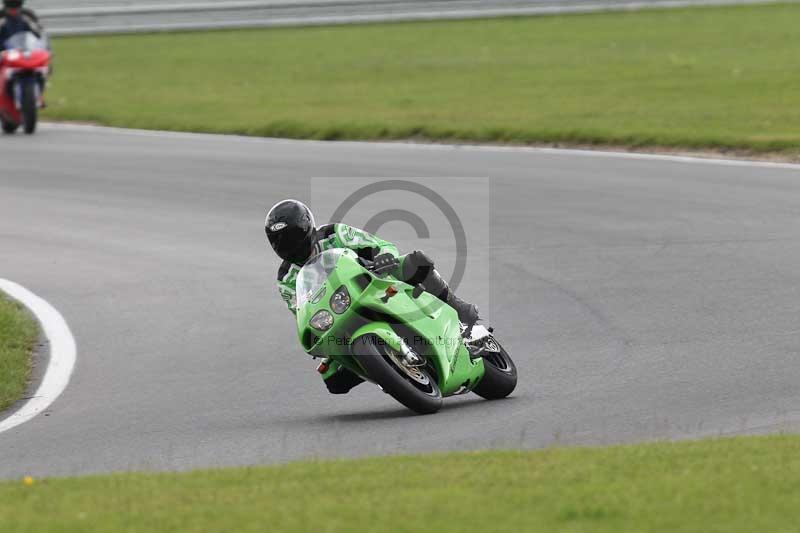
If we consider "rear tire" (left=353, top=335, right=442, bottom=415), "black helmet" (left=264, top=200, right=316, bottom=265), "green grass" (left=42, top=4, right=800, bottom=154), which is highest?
"black helmet" (left=264, top=200, right=316, bottom=265)

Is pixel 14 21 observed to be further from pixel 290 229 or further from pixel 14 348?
pixel 290 229

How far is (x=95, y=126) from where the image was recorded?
23562 mm

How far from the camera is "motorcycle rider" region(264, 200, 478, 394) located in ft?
27.6

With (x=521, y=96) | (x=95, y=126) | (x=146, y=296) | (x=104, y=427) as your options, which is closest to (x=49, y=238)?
(x=146, y=296)

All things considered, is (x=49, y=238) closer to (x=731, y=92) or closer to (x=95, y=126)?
(x=95, y=126)

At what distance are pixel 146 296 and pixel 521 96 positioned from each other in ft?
38.3

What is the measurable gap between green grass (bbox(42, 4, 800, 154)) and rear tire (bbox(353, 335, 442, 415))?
988cm

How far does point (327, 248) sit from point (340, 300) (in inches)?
18.3

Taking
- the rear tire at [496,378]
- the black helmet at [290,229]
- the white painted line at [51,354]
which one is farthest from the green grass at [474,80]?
the black helmet at [290,229]

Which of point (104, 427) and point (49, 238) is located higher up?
point (104, 427)

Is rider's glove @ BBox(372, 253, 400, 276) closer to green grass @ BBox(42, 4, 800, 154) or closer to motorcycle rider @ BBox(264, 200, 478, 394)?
motorcycle rider @ BBox(264, 200, 478, 394)

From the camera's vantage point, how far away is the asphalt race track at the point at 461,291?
8.27 metres

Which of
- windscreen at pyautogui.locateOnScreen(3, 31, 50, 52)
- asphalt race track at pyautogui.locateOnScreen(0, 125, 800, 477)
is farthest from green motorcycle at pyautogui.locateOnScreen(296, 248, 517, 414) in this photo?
windscreen at pyautogui.locateOnScreen(3, 31, 50, 52)

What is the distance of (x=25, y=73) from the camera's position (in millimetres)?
22219
